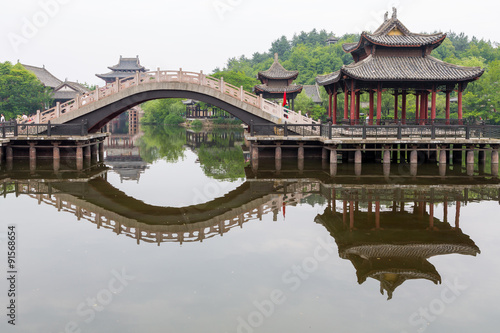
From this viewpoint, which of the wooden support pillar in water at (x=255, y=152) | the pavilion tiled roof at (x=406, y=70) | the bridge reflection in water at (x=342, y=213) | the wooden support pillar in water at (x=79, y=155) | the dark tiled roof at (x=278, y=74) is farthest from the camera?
the dark tiled roof at (x=278, y=74)

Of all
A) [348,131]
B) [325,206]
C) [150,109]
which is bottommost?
[325,206]

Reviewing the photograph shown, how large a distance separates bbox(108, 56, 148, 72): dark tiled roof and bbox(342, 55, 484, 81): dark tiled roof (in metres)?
78.7

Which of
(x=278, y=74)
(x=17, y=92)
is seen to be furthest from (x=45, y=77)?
(x=278, y=74)

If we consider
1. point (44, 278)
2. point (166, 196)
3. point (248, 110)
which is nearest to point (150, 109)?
point (248, 110)

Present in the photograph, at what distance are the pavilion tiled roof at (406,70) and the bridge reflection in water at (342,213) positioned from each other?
23.0 ft

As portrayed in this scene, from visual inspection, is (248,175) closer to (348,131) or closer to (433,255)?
(348,131)

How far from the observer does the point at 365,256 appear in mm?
10961

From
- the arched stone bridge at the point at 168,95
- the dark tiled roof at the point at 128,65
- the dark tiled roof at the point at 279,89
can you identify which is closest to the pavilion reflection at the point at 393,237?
the arched stone bridge at the point at 168,95

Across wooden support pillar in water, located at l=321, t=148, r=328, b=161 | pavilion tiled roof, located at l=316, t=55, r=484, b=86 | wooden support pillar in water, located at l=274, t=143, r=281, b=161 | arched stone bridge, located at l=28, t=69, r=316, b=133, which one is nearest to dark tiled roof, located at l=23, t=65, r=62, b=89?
arched stone bridge, located at l=28, t=69, r=316, b=133

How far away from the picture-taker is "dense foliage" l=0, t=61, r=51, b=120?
54531mm

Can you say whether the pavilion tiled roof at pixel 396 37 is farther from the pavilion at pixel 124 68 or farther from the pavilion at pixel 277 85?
the pavilion at pixel 124 68

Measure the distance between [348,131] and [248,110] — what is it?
18.5 feet

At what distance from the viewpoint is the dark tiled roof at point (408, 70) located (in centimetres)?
2528

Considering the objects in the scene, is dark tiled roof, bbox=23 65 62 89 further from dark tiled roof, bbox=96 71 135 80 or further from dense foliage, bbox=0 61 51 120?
dark tiled roof, bbox=96 71 135 80
